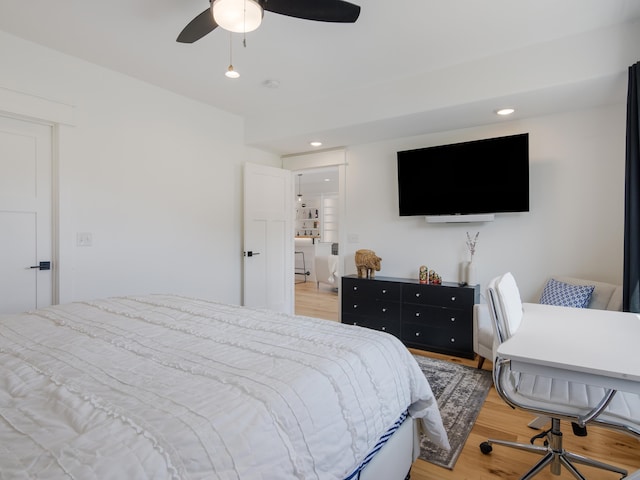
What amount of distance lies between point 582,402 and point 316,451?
1.20 metres

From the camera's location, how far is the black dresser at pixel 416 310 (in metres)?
3.35

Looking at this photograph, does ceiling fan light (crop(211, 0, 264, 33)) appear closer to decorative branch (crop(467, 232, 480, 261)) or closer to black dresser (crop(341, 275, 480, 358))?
black dresser (crop(341, 275, 480, 358))

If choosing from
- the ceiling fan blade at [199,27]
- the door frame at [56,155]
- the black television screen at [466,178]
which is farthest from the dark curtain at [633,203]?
the door frame at [56,155]

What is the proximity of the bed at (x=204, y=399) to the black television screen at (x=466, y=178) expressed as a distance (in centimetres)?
230

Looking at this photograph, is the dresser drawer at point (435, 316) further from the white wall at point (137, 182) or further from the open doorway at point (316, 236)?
the open doorway at point (316, 236)

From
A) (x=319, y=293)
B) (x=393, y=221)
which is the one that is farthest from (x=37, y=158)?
(x=319, y=293)

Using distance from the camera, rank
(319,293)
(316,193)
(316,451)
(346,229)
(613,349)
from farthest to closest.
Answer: (316,193), (319,293), (346,229), (613,349), (316,451)

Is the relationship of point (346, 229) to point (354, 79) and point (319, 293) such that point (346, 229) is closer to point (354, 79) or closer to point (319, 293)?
point (354, 79)

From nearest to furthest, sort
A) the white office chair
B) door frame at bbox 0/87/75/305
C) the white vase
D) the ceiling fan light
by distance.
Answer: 1. the white office chair
2. the ceiling fan light
3. door frame at bbox 0/87/75/305
4. the white vase

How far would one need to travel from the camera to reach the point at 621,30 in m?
2.38

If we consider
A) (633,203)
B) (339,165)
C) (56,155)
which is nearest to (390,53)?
(339,165)

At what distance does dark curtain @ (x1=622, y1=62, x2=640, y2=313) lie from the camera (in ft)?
7.52

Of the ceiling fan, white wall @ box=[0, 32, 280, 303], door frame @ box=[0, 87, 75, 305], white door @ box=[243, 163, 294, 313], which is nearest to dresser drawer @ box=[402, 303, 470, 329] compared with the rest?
white door @ box=[243, 163, 294, 313]

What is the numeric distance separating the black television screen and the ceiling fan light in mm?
2403
